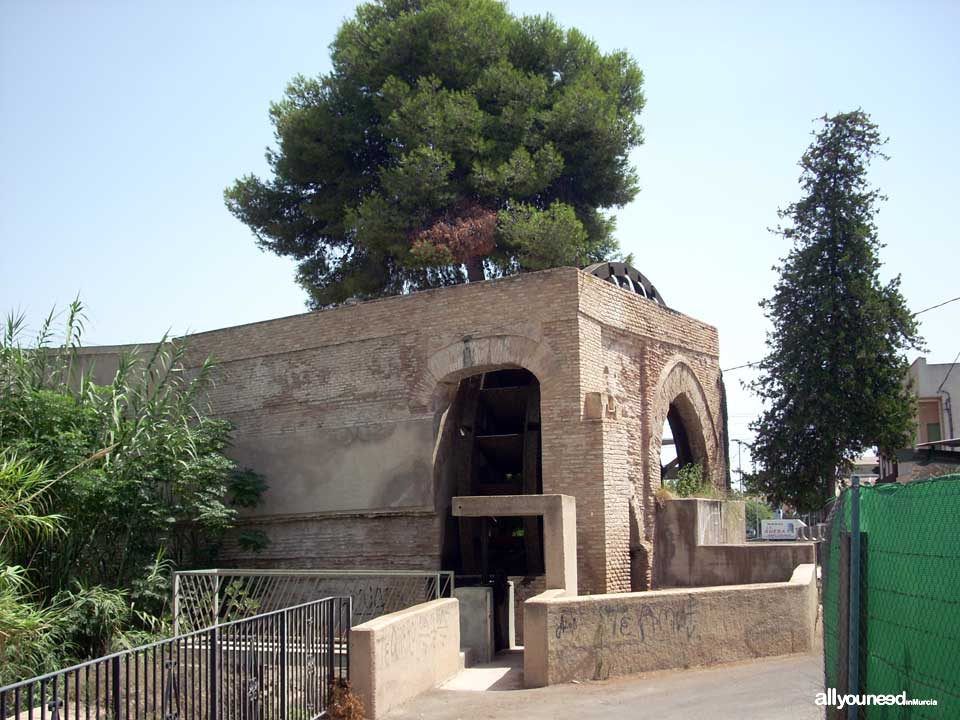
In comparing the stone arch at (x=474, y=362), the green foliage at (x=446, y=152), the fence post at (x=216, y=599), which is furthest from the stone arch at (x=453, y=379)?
the green foliage at (x=446, y=152)

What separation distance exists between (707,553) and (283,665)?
869 cm

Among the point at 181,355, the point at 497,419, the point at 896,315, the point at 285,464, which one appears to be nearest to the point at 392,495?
the point at 285,464

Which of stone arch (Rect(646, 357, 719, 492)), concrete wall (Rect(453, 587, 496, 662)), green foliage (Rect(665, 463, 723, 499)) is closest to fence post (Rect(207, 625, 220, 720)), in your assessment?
concrete wall (Rect(453, 587, 496, 662))

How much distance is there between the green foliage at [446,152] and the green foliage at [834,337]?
5.10 metres

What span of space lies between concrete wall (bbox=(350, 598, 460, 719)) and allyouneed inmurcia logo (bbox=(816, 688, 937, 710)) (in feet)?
12.4

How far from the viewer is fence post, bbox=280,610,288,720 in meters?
7.61

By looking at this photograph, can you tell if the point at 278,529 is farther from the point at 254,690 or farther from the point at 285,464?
the point at 254,690

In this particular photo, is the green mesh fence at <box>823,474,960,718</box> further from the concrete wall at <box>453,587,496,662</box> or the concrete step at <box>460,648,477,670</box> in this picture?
the concrete wall at <box>453,587,496,662</box>

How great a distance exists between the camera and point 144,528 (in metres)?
14.5

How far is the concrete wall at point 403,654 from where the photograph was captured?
8203mm

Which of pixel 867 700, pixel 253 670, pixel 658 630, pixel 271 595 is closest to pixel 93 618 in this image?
pixel 271 595

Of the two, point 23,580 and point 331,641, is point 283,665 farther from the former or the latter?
point 23,580

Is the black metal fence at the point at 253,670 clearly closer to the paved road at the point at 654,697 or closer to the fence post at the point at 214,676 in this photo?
the fence post at the point at 214,676

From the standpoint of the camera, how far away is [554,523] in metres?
11.8
